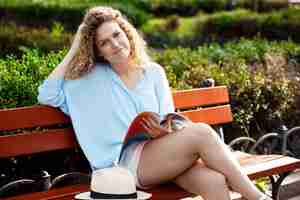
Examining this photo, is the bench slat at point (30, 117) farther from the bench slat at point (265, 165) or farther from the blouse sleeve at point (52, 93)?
the bench slat at point (265, 165)

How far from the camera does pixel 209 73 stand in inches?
245

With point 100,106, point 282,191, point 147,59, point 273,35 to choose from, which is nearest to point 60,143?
point 100,106

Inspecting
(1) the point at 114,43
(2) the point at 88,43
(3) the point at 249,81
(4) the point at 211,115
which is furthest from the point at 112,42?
(3) the point at 249,81

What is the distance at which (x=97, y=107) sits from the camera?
4121 mm

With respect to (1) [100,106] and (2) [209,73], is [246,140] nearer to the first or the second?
(2) [209,73]

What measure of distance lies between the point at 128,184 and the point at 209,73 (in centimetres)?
284

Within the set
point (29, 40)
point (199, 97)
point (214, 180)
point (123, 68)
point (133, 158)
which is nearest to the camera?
point (214, 180)

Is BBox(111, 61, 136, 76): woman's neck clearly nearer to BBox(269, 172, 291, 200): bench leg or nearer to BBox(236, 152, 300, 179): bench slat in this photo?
BBox(236, 152, 300, 179): bench slat

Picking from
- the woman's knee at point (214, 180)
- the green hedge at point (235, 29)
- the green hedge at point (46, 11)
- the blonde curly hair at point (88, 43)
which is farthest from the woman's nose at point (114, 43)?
the green hedge at point (46, 11)

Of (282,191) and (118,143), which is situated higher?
(118,143)

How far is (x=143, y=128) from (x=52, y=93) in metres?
0.60

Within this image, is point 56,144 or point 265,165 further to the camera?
point 265,165

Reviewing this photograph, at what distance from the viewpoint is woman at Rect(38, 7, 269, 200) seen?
3.82m

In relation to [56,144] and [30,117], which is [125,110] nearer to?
[56,144]
